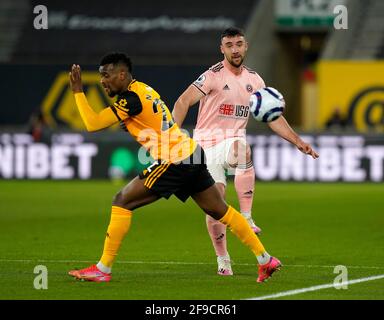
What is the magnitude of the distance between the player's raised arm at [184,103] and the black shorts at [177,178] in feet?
2.90

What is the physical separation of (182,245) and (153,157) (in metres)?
4.07

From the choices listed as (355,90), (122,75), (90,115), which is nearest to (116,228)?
(90,115)

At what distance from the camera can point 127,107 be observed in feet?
33.9

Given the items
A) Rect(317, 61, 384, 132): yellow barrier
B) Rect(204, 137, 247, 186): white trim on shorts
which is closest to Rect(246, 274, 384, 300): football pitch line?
Rect(204, 137, 247, 186): white trim on shorts

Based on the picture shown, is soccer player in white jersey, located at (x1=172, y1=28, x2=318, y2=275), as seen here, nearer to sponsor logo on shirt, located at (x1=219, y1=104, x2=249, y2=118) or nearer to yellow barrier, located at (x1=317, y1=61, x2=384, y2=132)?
sponsor logo on shirt, located at (x1=219, y1=104, x2=249, y2=118)

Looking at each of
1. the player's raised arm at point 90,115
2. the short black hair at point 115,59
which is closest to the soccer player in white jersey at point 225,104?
the short black hair at point 115,59

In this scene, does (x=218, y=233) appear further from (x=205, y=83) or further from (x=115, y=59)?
(x=115, y=59)

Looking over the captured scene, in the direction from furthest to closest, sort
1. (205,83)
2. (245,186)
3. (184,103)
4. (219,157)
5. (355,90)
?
(355,90), (245,186), (219,157), (205,83), (184,103)

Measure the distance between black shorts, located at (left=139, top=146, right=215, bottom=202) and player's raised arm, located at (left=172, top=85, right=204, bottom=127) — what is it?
0.88m

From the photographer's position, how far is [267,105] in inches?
435

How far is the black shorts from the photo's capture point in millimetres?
10531

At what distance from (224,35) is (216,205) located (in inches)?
82.5

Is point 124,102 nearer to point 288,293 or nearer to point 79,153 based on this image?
point 288,293

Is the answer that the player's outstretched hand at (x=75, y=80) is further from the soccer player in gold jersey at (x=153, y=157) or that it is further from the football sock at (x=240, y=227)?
the football sock at (x=240, y=227)
